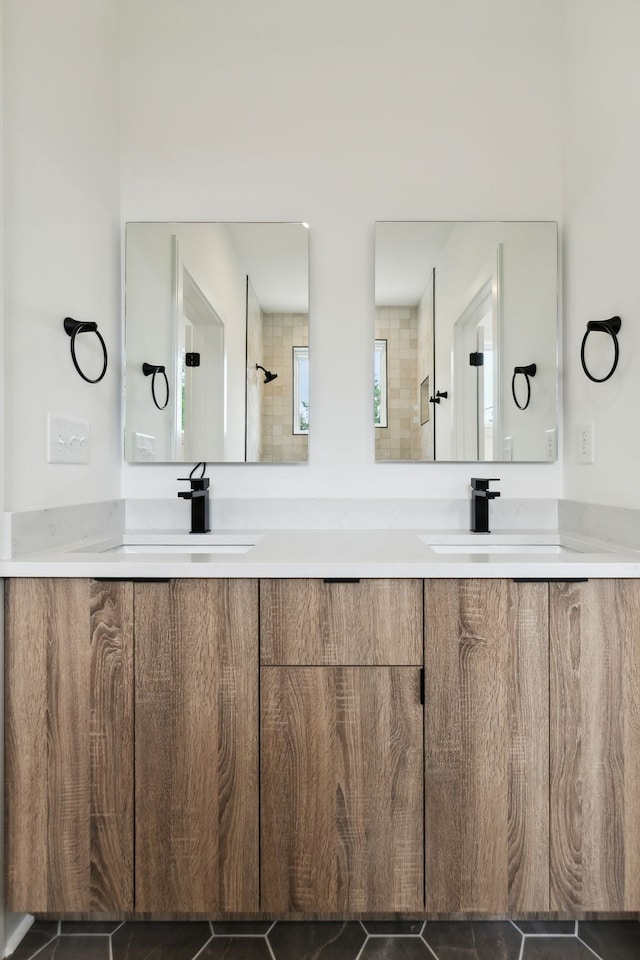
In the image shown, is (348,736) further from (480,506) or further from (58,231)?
(58,231)

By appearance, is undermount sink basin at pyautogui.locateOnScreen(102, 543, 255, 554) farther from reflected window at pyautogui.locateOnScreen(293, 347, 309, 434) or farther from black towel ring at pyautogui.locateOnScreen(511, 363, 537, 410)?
black towel ring at pyautogui.locateOnScreen(511, 363, 537, 410)

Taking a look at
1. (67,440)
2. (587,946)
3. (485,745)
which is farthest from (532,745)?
(67,440)

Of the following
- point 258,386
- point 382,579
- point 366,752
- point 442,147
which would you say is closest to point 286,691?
point 366,752

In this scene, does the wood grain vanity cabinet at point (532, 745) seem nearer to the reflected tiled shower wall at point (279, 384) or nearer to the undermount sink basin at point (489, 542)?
the undermount sink basin at point (489, 542)

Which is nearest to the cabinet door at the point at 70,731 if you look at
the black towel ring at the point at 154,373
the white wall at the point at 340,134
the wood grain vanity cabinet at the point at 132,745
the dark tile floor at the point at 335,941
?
the wood grain vanity cabinet at the point at 132,745

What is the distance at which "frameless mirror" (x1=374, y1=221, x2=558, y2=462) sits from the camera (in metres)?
1.83

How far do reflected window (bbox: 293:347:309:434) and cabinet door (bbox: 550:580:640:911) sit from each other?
958mm

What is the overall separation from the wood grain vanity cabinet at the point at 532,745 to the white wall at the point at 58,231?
3.39 feet

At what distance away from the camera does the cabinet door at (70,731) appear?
1.23m

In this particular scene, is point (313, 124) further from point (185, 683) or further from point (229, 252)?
point (185, 683)

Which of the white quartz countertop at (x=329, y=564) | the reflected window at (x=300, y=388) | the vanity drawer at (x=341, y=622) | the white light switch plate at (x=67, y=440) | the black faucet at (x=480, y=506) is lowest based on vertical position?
the vanity drawer at (x=341, y=622)

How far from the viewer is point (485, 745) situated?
1.22 metres

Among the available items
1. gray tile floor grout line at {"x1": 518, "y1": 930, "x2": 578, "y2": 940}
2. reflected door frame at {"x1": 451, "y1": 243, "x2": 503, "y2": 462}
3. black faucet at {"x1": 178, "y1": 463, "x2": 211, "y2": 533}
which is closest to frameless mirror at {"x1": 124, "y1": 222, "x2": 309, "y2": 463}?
black faucet at {"x1": 178, "y1": 463, "x2": 211, "y2": 533}

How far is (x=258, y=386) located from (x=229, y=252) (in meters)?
0.45
